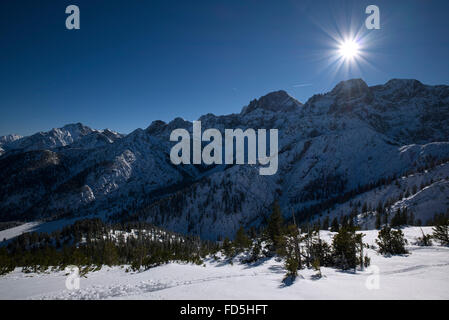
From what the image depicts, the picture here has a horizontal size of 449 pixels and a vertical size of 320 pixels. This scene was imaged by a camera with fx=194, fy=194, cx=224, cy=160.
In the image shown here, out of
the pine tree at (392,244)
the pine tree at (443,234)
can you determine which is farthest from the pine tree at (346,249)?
the pine tree at (443,234)

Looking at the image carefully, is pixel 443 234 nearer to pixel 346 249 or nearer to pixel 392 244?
pixel 392 244

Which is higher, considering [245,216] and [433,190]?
[433,190]

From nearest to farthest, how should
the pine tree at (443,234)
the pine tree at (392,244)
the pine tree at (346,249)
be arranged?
the pine tree at (346,249) → the pine tree at (392,244) → the pine tree at (443,234)

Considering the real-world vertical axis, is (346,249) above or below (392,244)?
above

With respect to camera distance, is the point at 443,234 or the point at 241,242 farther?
the point at 241,242

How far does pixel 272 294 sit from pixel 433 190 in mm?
135745

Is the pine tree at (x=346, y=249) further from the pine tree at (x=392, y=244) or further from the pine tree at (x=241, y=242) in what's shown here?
the pine tree at (x=241, y=242)

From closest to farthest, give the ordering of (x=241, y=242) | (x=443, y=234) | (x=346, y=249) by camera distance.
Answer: (x=346, y=249) < (x=443, y=234) < (x=241, y=242)

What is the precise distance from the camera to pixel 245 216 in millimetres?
176625

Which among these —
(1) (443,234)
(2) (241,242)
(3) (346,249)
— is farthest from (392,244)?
(2) (241,242)

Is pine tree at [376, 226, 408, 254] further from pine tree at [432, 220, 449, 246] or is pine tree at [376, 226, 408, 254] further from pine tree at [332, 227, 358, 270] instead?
pine tree at [332, 227, 358, 270]
